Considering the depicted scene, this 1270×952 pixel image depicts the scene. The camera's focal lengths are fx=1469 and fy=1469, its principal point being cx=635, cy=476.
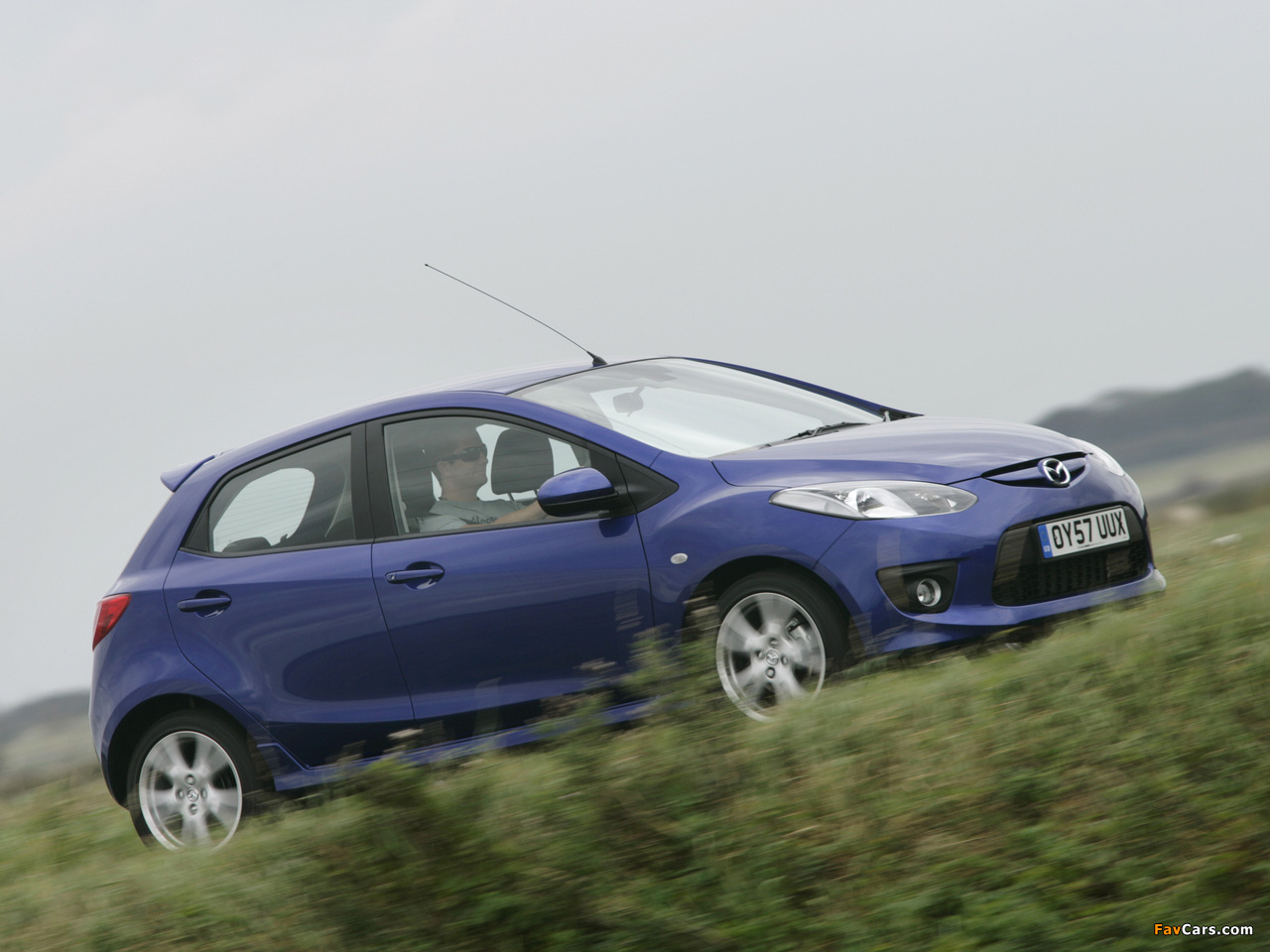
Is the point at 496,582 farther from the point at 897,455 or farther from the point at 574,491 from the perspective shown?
the point at 897,455

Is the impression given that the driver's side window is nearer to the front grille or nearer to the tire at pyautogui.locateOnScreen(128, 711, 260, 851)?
the tire at pyautogui.locateOnScreen(128, 711, 260, 851)

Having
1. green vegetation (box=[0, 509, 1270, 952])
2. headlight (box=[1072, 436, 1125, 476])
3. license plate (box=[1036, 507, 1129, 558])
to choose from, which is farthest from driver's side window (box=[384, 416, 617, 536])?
headlight (box=[1072, 436, 1125, 476])

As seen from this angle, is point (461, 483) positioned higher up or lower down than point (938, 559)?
higher up

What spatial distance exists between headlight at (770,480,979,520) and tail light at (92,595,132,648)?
2957mm

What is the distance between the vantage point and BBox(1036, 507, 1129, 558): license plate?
5.09 metres

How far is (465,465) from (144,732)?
73.6 inches

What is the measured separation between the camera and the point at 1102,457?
561cm

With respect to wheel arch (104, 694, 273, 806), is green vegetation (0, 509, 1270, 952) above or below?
below

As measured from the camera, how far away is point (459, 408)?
581 cm

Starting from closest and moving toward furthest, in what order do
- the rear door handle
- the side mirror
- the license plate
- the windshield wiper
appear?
the license plate, the side mirror, the windshield wiper, the rear door handle

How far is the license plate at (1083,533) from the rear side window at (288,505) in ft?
8.70

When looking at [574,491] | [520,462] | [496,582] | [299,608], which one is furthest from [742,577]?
[299,608]

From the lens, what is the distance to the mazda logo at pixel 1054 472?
17.1ft

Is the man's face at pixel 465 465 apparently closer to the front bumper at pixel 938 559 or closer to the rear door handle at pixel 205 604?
the rear door handle at pixel 205 604
